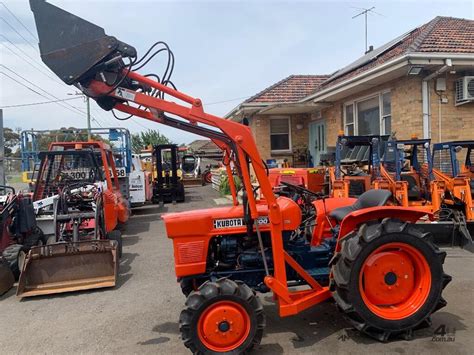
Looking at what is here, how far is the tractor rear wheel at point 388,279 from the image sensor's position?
134 inches

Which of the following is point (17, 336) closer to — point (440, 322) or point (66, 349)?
point (66, 349)

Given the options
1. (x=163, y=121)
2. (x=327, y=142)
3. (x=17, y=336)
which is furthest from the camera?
(x=327, y=142)

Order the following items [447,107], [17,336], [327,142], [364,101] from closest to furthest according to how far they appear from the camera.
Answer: [17,336] → [447,107] → [364,101] → [327,142]

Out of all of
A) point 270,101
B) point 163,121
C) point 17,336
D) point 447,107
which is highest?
point 270,101

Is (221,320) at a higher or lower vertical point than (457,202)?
lower

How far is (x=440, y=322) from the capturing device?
150 inches

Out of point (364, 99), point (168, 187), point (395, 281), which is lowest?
point (395, 281)

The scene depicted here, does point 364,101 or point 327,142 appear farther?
point 327,142

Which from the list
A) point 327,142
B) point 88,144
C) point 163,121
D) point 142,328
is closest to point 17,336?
point 142,328

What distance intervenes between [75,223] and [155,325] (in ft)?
9.76

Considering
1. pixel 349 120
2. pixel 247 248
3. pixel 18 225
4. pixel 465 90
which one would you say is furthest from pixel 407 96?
pixel 18 225

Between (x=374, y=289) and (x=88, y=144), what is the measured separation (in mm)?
7219

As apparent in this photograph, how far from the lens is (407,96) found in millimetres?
9695

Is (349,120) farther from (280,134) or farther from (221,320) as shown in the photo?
(221,320)
